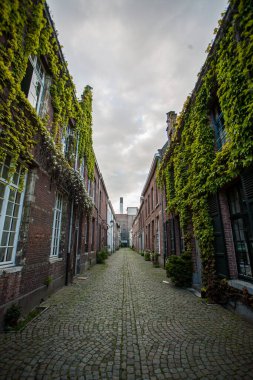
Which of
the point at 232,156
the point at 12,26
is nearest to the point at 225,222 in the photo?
the point at 232,156

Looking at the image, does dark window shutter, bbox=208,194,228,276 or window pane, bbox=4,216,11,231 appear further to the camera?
dark window shutter, bbox=208,194,228,276

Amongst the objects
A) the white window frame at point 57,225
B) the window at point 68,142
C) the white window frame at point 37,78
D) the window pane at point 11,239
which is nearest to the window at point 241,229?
the window pane at point 11,239

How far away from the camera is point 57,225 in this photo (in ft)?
Result: 22.2

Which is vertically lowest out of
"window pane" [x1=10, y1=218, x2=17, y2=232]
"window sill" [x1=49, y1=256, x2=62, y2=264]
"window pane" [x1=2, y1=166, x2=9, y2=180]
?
"window sill" [x1=49, y1=256, x2=62, y2=264]

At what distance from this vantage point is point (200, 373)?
90.5 inches

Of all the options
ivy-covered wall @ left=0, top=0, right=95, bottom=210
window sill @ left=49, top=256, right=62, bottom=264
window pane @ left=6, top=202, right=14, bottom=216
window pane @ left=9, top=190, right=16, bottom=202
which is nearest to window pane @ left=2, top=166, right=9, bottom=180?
ivy-covered wall @ left=0, top=0, right=95, bottom=210

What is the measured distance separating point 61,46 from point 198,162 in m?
5.94

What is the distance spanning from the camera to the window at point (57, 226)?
6451 mm

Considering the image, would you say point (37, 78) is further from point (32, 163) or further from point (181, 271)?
point (181, 271)

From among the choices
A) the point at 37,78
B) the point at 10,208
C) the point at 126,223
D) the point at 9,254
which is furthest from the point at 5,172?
the point at 126,223

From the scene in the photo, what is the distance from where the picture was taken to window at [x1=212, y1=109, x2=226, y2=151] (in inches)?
217

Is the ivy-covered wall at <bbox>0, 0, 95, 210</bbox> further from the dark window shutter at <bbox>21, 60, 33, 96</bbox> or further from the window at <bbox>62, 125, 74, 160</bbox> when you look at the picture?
the window at <bbox>62, 125, 74, 160</bbox>

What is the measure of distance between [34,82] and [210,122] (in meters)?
5.49

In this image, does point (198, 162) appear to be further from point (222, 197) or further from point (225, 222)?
point (225, 222)
